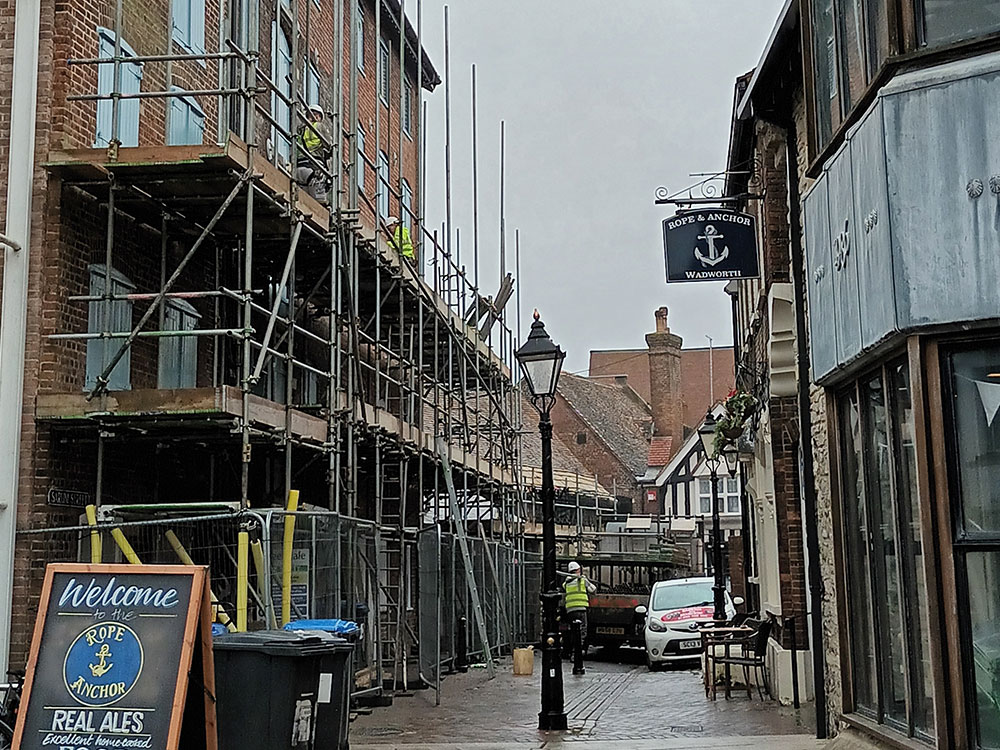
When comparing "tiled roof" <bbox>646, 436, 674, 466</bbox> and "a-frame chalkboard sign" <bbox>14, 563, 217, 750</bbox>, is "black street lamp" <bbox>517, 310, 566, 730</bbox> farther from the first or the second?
"tiled roof" <bbox>646, 436, 674, 466</bbox>

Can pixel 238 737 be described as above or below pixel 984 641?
below

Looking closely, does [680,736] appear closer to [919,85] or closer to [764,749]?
[764,749]

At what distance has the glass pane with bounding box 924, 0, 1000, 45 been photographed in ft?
25.9

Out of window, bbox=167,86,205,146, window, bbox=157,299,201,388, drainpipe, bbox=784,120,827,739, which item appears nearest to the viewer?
drainpipe, bbox=784,120,827,739

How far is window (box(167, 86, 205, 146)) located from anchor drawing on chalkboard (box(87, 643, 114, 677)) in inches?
349

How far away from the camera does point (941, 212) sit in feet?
26.2

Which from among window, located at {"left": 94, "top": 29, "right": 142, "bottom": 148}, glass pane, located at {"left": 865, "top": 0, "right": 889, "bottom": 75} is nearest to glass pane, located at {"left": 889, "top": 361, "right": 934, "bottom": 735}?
glass pane, located at {"left": 865, "top": 0, "right": 889, "bottom": 75}

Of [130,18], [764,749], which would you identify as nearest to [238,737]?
[764,749]

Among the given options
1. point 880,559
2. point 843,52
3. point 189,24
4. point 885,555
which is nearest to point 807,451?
point 880,559

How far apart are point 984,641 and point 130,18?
12234 mm

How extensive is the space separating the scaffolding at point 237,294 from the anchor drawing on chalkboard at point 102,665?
372 cm

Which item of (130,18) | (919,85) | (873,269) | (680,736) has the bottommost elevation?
(680,736)

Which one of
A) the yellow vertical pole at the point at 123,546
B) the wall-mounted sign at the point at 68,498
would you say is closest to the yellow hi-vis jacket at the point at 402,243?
the wall-mounted sign at the point at 68,498

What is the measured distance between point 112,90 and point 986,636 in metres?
11.1
